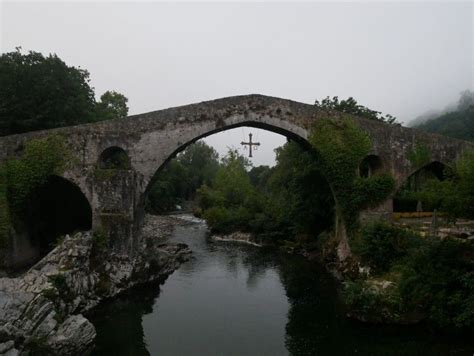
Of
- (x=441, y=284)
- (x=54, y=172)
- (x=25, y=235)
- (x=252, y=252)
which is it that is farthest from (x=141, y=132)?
(x=441, y=284)

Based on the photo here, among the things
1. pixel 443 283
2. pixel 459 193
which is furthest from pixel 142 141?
pixel 443 283

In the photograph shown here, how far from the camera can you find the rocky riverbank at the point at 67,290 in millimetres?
8102

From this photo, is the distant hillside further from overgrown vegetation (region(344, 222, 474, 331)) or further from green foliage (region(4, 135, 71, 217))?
green foliage (region(4, 135, 71, 217))

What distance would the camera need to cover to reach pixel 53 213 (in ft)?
56.4

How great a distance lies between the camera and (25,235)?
1511 cm

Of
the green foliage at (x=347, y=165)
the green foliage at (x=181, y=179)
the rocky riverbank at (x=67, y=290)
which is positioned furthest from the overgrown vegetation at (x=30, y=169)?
the green foliage at (x=181, y=179)

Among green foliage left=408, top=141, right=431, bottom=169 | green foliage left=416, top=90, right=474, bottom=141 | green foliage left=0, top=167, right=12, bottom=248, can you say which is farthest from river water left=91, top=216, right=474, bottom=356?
green foliage left=416, top=90, right=474, bottom=141

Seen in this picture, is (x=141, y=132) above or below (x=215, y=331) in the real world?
above

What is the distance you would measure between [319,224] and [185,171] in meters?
37.5

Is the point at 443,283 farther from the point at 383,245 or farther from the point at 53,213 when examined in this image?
the point at 53,213

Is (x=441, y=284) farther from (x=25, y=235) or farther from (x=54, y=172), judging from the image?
(x=25, y=235)

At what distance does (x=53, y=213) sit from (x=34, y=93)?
16.6 ft

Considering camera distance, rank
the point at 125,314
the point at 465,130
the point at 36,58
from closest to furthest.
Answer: the point at 125,314 < the point at 36,58 < the point at 465,130

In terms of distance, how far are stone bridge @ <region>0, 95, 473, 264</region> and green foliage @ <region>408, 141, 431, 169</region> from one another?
98 centimetres
